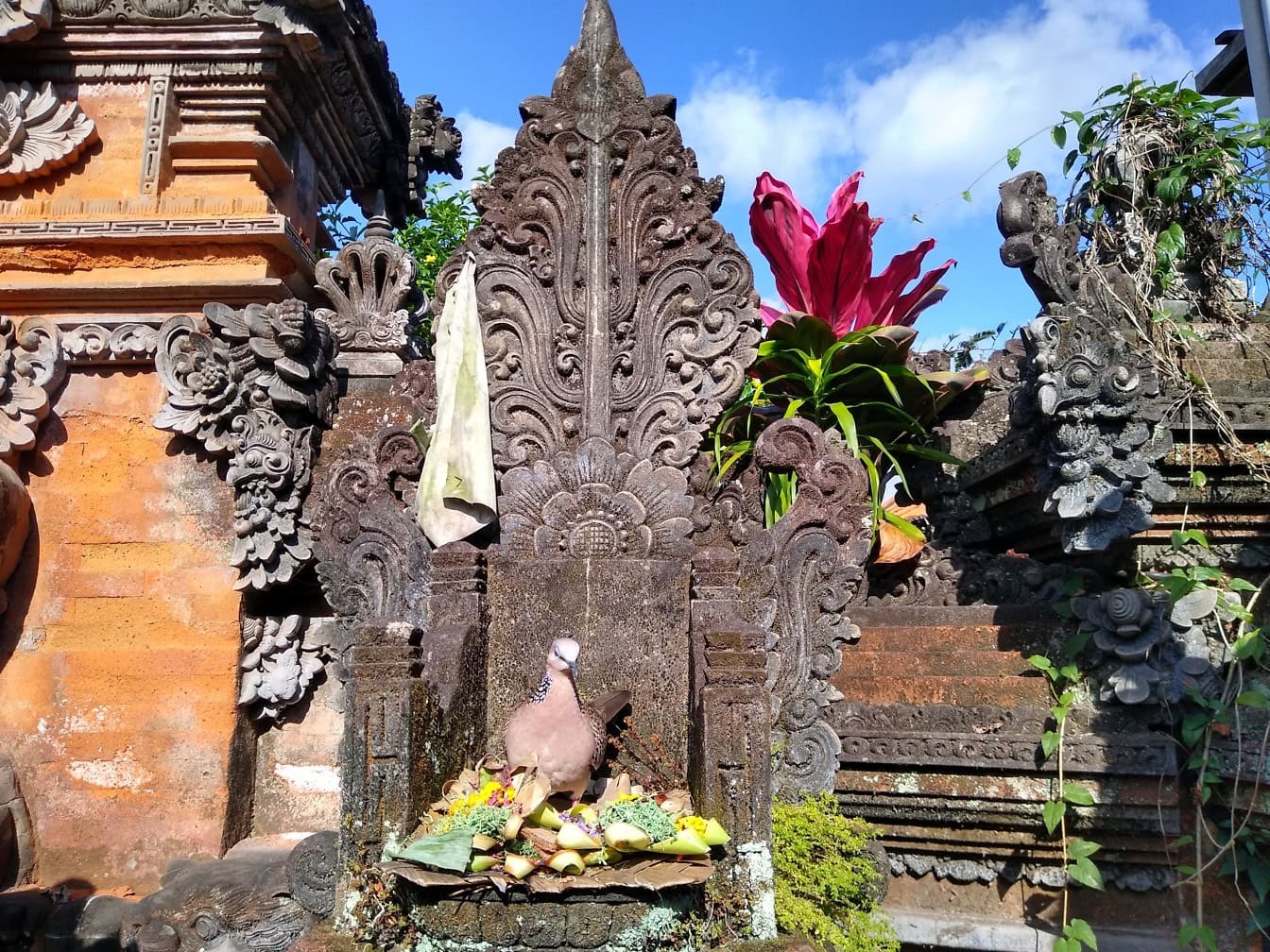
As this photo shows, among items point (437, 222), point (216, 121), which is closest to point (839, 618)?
point (216, 121)

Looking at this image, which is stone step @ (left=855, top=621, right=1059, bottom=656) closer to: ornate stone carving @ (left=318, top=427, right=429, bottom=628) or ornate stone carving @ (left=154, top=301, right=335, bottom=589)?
ornate stone carving @ (left=318, top=427, right=429, bottom=628)

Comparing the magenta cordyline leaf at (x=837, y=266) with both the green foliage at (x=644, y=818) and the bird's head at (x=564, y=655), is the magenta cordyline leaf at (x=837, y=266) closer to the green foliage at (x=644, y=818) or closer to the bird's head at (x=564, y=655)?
Answer: the bird's head at (x=564, y=655)

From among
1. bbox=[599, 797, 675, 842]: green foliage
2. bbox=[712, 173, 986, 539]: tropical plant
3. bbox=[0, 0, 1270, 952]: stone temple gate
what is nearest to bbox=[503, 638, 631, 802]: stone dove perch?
bbox=[599, 797, 675, 842]: green foliage

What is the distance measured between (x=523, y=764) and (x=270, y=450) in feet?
9.21

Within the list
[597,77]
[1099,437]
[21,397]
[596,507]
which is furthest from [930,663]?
[21,397]

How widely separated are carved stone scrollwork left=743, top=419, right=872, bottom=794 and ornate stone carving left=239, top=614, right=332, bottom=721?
2759mm

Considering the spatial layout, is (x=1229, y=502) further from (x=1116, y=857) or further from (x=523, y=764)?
(x=523, y=764)

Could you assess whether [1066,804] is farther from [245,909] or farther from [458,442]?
[245,909]

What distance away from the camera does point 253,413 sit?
5.48 metres

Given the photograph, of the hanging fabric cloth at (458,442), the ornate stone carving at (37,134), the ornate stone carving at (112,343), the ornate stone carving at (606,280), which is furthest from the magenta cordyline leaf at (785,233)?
the ornate stone carving at (37,134)

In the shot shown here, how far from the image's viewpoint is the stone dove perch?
3.68 m

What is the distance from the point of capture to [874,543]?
520cm

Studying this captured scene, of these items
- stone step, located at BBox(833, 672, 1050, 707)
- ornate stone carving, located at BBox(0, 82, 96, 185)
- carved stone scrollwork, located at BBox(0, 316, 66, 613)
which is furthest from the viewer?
ornate stone carving, located at BBox(0, 82, 96, 185)

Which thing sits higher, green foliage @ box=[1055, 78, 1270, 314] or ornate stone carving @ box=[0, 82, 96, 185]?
ornate stone carving @ box=[0, 82, 96, 185]
